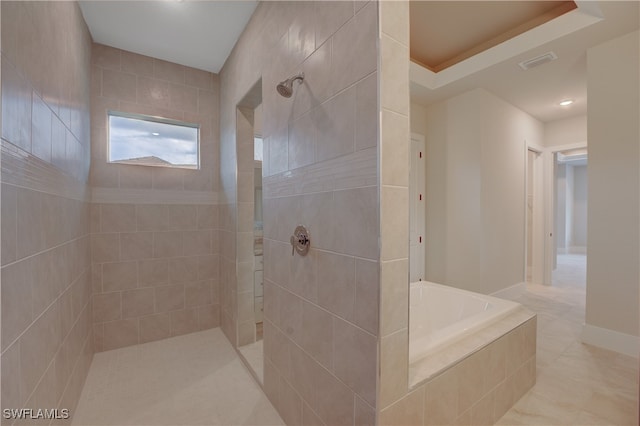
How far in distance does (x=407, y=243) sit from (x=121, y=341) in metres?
2.73

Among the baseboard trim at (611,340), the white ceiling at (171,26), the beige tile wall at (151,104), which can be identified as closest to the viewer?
the white ceiling at (171,26)

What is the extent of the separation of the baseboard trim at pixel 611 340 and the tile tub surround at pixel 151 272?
355cm

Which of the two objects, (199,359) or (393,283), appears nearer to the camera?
(393,283)

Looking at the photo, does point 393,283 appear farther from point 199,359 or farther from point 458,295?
point 199,359

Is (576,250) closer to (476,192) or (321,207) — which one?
(476,192)

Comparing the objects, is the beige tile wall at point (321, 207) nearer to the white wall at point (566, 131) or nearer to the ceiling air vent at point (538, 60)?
the ceiling air vent at point (538, 60)

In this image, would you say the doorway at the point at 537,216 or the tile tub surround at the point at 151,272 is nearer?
the tile tub surround at the point at 151,272

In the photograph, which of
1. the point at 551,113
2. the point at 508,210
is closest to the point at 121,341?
the point at 508,210

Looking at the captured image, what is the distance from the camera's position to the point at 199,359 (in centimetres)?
221

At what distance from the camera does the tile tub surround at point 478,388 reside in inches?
42.1

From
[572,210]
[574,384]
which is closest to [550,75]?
[574,384]

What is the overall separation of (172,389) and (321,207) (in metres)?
1.72

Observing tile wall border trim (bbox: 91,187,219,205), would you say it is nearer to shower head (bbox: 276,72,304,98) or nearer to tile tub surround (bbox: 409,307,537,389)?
shower head (bbox: 276,72,304,98)

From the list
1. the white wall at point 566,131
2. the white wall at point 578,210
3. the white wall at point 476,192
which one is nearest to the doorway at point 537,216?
the white wall at point 566,131
